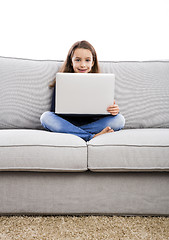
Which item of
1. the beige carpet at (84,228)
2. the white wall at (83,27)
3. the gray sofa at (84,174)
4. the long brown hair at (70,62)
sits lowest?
the beige carpet at (84,228)

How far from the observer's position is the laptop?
1.30m

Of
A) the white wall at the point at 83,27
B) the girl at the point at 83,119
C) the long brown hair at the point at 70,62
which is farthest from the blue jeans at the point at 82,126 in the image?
the white wall at the point at 83,27

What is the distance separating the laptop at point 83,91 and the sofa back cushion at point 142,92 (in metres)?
0.35

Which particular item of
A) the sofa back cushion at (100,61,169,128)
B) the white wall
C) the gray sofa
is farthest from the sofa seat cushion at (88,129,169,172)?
the white wall

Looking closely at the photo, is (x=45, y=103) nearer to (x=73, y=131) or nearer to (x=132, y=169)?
(x=73, y=131)

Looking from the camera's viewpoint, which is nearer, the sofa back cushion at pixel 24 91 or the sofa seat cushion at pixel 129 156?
the sofa seat cushion at pixel 129 156

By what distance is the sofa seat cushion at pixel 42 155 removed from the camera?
1083 millimetres

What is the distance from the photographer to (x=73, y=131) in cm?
137

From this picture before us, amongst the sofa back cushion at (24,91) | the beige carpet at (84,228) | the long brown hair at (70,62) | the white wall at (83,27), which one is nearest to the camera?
the beige carpet at (84,228)

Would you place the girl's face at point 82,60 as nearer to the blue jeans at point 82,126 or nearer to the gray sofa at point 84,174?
the blue jeans at point 82,126

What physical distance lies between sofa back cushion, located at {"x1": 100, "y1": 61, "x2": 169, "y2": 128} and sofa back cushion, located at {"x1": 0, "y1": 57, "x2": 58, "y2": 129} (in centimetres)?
41

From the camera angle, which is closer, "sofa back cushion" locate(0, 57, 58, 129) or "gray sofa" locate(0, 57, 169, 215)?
"gray sofa" locate(0, 57, 169, 215)

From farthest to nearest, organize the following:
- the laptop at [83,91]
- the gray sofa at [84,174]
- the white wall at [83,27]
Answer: the white wall at [83,27], the laptop at [83,91], the gray sofa at [84,174]

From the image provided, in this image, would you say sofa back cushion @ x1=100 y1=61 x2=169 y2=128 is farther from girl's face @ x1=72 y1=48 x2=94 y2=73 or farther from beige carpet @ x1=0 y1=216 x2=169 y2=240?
beige carpet @ x1=0 y1=216 x2=169 y2=240
